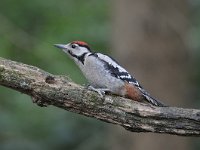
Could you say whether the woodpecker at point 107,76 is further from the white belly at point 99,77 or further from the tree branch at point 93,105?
the tree branch at point 93,105

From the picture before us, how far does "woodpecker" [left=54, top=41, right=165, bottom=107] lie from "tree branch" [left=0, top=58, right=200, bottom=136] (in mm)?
358

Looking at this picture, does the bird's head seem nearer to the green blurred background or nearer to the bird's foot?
the bird's foot

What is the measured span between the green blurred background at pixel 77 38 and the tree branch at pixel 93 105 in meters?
3.05

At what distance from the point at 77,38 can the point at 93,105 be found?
491cm

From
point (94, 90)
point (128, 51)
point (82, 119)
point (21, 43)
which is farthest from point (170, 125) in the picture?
point (21, 43)

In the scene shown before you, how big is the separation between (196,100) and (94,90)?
4.86m

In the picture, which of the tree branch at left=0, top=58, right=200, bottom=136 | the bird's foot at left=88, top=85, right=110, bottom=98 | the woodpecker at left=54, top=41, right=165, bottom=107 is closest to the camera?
the tree branch at left=0, top=58, right=200, bottom=136

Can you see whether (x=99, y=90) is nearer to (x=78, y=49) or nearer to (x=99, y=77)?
(x=99, y=77)

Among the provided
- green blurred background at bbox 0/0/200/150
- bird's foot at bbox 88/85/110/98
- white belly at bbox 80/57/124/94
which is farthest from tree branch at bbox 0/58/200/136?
green blurred background at bbox 0/0/200/150

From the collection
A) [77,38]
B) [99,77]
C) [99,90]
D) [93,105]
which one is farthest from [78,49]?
[77,38]

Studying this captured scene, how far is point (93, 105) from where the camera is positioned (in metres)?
5.25

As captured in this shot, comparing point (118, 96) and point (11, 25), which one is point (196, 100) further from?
point (118, 96)

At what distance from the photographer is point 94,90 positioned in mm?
5418

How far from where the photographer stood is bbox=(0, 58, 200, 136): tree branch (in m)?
5.15
